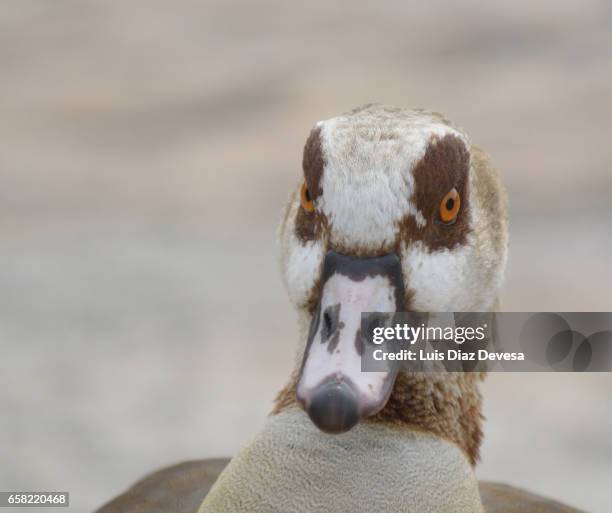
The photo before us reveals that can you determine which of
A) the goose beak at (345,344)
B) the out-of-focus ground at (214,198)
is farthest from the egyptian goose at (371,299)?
the out-of-focus ground at (214,198)

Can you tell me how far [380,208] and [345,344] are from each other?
0.19m

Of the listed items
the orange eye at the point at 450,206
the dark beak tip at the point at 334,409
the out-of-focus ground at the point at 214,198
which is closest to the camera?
the dark beak tip at the point at 334,409

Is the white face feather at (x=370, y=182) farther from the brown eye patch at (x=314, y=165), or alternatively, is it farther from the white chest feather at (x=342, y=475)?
the white chest feather at (x=342, y=475)

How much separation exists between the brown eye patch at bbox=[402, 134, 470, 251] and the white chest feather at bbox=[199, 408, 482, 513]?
0.27 m

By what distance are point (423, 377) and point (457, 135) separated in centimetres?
34

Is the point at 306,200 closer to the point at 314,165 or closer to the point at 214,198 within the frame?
the point at 314,165

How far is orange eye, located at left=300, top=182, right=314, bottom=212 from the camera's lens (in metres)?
1.70

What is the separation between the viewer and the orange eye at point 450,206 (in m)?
1.70

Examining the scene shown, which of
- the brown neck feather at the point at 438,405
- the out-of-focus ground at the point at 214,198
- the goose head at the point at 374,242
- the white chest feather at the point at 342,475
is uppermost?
the out-of-focus ground at the point at 214,198

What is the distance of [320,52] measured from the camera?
589cm

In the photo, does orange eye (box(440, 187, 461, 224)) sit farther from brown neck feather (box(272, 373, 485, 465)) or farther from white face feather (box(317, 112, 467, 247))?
brown neck feather (box(272, 373, 485, 465))

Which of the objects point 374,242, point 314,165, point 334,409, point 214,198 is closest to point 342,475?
point 334,409

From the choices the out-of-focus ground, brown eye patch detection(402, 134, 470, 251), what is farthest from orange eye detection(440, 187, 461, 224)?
the out-of-focus ground

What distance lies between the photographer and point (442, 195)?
5.54 ft
